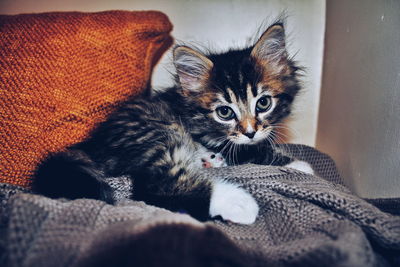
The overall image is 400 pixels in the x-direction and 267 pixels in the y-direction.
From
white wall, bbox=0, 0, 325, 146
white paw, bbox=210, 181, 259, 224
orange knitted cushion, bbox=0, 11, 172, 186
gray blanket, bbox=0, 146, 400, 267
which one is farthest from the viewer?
white wall, bbox=0, 0, 325, 146

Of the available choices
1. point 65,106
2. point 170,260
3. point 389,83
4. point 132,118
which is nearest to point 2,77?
point 65,106

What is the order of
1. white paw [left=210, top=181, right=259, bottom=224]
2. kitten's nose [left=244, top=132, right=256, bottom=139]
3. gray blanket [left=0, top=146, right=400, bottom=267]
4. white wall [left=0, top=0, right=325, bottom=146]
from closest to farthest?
gray blanket [left=0, top=146, right=400, bottom=267], white paw [left=210, top=181, right=259, bottom=224], kitten's nose [left=244, top=132, right=256, bottom=139], white wall [left=0, top=0, right=325, bottom=146]

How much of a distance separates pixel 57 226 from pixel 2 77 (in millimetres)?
724

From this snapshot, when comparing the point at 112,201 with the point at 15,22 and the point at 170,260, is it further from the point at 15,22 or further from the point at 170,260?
the point at 15,22

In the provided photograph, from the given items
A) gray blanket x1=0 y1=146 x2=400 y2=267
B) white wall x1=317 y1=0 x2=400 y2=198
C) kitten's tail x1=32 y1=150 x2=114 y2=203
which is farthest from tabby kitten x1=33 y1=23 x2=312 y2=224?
white wall x1=317 y1=0 x2=400 y2=198

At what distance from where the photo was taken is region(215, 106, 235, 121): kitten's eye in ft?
4.52

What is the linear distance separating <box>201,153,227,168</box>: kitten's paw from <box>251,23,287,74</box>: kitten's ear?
0.51 metres

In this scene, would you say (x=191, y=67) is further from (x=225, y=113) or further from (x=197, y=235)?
(x=197, y=235)

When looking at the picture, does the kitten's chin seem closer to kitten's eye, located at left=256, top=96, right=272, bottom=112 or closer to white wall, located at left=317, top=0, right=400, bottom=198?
kitten's eye, located at left=256, top=96, right=272, bottom=112

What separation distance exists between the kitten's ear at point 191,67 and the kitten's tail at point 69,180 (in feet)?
2.09

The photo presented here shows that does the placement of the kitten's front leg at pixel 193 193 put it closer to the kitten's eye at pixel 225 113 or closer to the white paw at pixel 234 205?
the white paw at pixel 234 205

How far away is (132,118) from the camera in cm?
131

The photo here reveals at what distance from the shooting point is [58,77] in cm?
121

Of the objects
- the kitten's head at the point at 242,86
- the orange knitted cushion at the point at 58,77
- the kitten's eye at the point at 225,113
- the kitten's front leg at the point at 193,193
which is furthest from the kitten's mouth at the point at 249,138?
the orange knitted cushion at the point at 58,77
